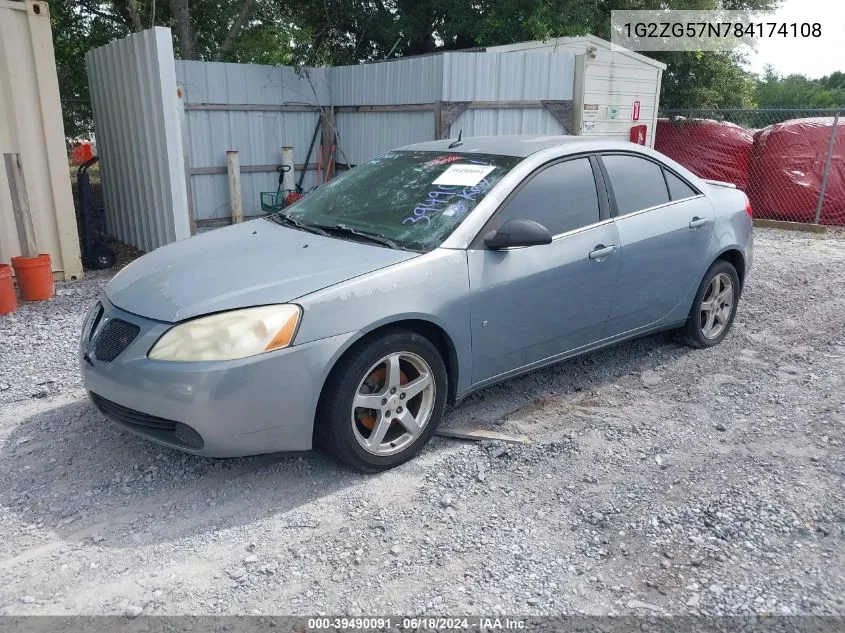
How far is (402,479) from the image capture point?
3590mm

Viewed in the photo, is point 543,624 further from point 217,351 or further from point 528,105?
point 528,105

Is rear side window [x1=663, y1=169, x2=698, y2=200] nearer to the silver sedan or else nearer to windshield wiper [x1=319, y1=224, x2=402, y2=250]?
the silver sedan

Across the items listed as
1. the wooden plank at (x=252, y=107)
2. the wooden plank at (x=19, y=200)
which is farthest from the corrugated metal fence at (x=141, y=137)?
the wooden plank at (x=19, y=200)

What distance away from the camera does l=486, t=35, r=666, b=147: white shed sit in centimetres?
1023

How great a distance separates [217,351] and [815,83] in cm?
4959

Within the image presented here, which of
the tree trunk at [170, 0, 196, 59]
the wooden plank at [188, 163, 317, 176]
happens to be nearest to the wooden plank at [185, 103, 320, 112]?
the wooden plank at [188, 163, 317, 176]

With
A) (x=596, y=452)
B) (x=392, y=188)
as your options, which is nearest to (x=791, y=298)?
(x=596, y=452)

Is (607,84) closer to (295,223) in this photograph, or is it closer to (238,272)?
(295,223)

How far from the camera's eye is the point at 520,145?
177 inches

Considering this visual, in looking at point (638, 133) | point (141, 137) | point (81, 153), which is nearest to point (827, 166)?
point (638, 133)

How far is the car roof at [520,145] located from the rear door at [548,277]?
0.45ft

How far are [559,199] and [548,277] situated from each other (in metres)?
0.53

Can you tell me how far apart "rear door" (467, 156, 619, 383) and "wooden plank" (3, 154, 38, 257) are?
5.29m

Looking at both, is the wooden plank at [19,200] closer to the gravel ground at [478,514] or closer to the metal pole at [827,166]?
the gravel ground at [478,514]
